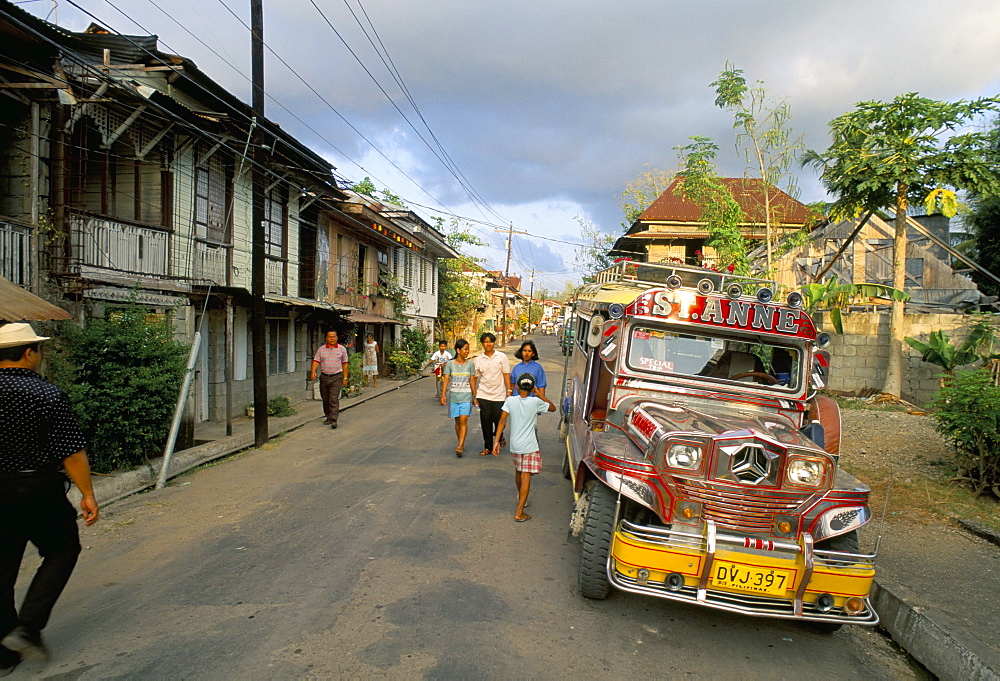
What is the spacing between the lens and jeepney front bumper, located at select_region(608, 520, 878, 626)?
4.02 meters

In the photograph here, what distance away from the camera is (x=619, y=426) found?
564cm

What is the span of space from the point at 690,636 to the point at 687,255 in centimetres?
2797

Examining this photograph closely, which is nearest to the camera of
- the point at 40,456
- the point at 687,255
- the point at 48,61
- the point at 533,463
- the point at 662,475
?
the point at 40,456

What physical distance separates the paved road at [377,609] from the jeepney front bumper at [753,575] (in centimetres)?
39

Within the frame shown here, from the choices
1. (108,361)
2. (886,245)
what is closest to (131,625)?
(108,361)

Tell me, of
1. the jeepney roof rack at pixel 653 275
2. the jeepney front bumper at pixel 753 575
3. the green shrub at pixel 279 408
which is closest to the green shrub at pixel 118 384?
the green shrub at pixel 279 408

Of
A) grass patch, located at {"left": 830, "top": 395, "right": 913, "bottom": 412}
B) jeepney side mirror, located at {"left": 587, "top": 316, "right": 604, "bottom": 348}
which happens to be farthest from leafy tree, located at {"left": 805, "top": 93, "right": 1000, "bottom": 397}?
jeepney side mirror, located at {"left": 587, "top": 316, "right": 604, "bottom": 348}

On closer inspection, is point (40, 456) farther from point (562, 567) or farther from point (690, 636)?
point (690, 636)

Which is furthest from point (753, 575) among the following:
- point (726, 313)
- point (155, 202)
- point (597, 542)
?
point (155, 202)

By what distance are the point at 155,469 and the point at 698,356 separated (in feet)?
23.7

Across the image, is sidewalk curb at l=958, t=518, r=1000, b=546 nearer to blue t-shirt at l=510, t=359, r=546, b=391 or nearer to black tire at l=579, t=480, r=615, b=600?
black tire at l=579, t=480, r=615, b=600

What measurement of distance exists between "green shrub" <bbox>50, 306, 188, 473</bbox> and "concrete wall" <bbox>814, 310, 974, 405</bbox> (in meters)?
14.4

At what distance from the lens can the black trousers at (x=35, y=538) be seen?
356 cm

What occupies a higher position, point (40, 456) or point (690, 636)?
point (40, 456)
